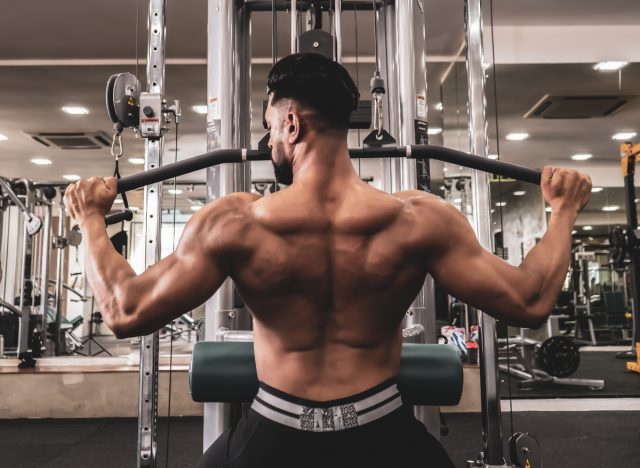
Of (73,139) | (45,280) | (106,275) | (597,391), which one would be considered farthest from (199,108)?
(106,275)

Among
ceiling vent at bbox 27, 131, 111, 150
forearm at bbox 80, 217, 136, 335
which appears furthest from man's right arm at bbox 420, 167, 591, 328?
ceiling vent at bbox 27, 131, 111, 150

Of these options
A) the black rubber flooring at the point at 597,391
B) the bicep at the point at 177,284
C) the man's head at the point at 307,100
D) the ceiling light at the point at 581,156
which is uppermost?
the ceiling light at the point at 581,156

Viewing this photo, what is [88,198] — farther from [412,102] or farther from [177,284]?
[412,102]

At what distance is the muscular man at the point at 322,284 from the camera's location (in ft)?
3.22

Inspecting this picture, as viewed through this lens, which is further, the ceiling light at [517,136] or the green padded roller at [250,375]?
the ceiling light at [517,136]

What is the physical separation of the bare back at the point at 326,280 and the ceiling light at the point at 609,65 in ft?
15.7

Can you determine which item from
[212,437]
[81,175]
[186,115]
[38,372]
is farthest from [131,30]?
[81,175]

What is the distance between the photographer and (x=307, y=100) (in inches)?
42.1

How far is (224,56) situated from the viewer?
77.3 inches

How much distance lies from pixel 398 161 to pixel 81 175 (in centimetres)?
755

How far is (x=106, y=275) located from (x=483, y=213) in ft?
4.46

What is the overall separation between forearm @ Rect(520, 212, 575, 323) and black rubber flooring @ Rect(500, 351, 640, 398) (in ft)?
10.6

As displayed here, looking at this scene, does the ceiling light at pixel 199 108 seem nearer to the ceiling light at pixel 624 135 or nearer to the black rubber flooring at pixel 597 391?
the black rubber flooring at pixel 597 391

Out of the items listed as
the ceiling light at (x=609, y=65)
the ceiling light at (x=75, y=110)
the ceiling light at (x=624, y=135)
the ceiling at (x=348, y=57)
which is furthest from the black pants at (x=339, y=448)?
the ceiling light at (x=624, y=135)
